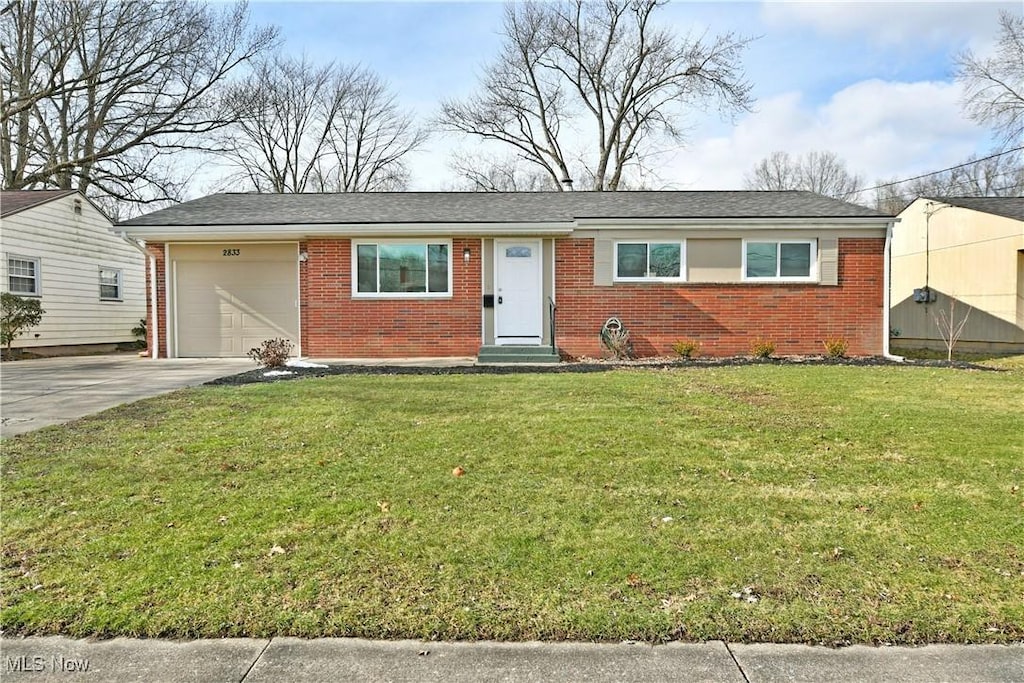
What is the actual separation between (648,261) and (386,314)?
18.0ft

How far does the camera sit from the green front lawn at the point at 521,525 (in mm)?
2729

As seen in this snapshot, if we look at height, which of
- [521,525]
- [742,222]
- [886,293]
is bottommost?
[521,525]

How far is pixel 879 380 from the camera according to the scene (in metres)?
9.20

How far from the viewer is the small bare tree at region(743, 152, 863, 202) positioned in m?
39.4

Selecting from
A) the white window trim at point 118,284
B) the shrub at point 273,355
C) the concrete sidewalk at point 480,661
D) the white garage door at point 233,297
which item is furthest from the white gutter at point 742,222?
the white window trim at point 118,284

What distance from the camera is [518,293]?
1306cm

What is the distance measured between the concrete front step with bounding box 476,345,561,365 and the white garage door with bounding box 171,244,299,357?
436 cm

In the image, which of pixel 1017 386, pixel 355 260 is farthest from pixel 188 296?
pixel 1017 386

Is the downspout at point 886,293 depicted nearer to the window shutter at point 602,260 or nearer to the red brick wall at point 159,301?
the window shutter at point 602,260

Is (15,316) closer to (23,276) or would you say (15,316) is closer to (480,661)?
(23,276)

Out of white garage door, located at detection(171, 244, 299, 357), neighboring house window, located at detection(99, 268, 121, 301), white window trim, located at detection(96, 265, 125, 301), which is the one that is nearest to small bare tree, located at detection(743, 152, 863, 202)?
white garage door, located at detection(171, 244, 299, 357)

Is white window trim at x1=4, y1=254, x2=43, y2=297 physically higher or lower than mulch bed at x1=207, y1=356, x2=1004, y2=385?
higher

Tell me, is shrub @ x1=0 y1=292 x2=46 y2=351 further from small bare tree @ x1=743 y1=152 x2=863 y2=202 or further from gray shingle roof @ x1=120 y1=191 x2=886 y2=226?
small bare tree @ x1=743 y1=152 x2=863 y2=202

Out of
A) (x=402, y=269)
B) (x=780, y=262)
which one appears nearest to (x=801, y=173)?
(x=780, y=262)
